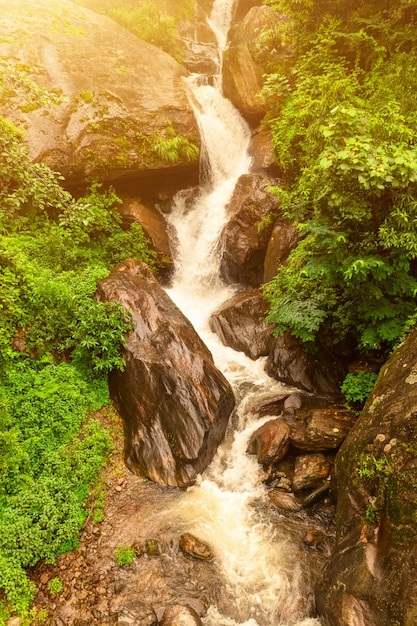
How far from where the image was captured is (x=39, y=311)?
7.76 m

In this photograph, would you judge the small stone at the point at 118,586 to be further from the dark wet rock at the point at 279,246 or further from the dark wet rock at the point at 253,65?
the dark wet rock at the point at 253,65

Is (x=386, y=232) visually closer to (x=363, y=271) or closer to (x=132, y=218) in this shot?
(x=363, y=271)

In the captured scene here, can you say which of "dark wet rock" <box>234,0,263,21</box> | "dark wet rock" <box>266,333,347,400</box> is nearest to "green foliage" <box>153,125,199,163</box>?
"dark wet rock" <box>266,333,347,400</box>

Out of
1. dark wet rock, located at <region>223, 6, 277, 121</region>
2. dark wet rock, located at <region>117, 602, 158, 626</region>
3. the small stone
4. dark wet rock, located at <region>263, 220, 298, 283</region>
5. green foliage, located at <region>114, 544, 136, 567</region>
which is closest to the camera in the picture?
dark wet rock, located at <region>117, 602, 158, 626</region>

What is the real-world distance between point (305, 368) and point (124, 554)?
5.61 m

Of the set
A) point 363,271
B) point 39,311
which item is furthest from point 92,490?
point 363,271

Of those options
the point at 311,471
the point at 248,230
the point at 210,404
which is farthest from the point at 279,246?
the point at 311,471

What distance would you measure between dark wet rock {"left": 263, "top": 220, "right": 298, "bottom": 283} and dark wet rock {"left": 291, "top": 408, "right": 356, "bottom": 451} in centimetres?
466

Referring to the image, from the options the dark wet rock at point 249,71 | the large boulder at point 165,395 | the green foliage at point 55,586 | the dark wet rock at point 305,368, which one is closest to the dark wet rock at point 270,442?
the large boulder at point 165,395

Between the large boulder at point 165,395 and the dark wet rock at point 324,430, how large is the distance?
1.83 meters

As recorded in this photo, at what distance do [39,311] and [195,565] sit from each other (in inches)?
235

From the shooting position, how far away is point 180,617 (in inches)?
187

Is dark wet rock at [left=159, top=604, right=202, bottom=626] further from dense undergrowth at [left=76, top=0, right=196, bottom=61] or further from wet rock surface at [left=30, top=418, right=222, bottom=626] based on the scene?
dense undergrowth at [left=76, top=0, right=196, bottom=61]

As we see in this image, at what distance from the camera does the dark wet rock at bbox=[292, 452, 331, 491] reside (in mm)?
6438
